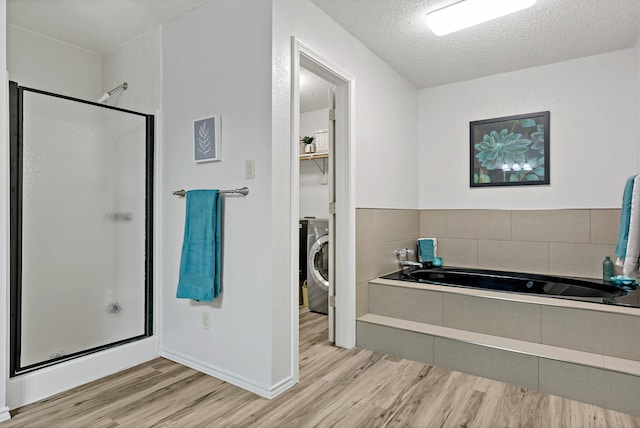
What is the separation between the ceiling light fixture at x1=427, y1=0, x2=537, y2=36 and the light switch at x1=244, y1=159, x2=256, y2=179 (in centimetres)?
151

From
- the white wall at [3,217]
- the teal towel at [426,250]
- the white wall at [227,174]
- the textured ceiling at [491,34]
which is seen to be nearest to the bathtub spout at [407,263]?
the teal towel at [426,250]

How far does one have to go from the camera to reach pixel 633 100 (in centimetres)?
303

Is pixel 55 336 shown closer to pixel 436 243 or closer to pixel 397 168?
pixel 397 168

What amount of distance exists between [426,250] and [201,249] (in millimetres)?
2263

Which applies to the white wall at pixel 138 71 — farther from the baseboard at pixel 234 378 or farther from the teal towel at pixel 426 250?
the teal towel at pixel 426 250

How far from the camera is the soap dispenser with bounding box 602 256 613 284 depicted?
2971 mm

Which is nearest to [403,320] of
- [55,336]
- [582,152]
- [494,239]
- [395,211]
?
[395,211]

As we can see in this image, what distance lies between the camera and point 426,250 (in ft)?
12.2

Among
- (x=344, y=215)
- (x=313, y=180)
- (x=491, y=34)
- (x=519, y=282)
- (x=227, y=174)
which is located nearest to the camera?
(x=227, y=174)

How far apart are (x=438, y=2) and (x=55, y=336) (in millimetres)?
3292

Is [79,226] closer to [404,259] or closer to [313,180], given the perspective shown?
[404,259]

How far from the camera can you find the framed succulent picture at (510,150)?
3379mm

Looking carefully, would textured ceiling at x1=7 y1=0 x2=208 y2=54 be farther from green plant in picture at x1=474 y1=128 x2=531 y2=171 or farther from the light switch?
green plant in picture at x1=474 y1=128 x2=531 y2=171

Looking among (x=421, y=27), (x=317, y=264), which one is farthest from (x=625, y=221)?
(x=317, y=264)
